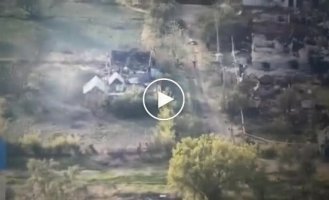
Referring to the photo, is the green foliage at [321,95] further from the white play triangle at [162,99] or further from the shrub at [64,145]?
the shrub at [64,145]

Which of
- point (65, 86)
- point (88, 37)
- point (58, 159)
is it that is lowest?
point (58, 159)

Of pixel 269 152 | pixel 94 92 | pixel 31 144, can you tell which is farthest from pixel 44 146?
pixel 269 152

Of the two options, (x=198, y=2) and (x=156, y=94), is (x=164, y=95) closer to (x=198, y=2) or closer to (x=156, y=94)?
(x=156, y=94)

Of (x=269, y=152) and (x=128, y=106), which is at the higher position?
(x=128, y=106)

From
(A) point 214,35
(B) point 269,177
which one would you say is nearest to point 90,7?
(A) point 214,35

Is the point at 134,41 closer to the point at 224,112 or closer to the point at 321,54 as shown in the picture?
the point at 224,112

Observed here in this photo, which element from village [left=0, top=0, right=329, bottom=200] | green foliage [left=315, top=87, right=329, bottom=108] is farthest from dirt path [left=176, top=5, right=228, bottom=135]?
green foliage [left=315, top=87, right=329, bottom=108]
